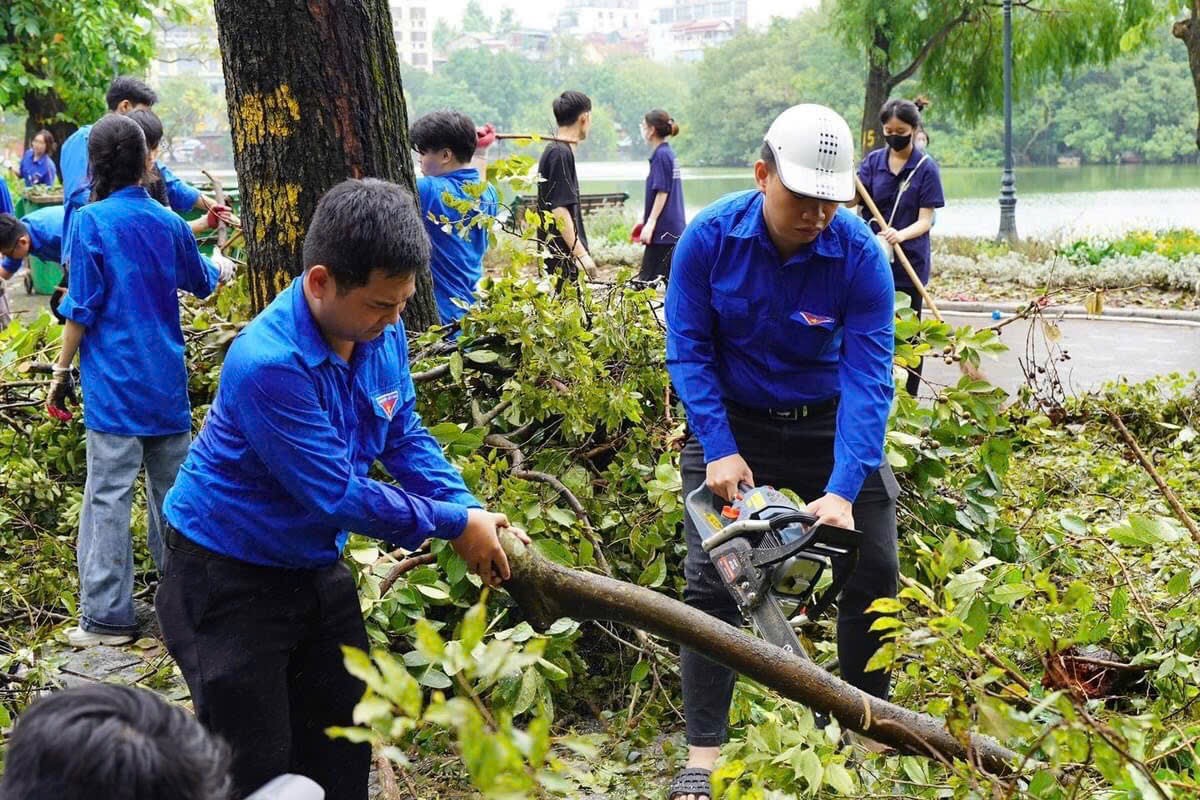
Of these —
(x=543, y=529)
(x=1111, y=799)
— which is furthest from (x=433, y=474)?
(x=1111, y=799)

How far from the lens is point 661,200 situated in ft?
32.0

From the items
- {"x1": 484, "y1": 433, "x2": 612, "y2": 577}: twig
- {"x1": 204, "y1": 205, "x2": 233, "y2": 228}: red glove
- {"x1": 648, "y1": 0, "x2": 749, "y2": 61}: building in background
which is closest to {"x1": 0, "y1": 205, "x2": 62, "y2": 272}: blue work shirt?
{"x1": 204, "y1": 205, "x2": 233, "y2": 228}: red glove

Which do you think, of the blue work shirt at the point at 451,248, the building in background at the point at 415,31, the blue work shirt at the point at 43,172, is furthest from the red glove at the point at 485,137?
the building in background at the point at 415,31

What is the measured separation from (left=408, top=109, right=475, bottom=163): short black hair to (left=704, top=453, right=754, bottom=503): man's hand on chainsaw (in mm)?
2979

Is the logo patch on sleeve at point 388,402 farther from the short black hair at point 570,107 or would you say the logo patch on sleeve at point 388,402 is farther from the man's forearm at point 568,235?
the short black hair at point 570,107

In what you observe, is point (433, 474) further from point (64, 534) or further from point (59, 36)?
point (59, 36)

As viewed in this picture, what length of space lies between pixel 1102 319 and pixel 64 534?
9.99 m

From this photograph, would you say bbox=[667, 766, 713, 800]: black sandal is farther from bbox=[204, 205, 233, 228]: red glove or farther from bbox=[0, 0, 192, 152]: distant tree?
bbox=[0, 0, 192, 152]: distant tree

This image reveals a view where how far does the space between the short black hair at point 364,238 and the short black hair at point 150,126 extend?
2936 mm

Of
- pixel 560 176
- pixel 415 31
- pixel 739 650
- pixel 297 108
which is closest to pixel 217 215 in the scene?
pixel 297 108

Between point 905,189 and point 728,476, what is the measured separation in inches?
193

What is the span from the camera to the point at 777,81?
5281 centimetres

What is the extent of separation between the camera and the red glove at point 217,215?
603 cm

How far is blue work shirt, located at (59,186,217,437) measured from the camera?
15.2 ft
